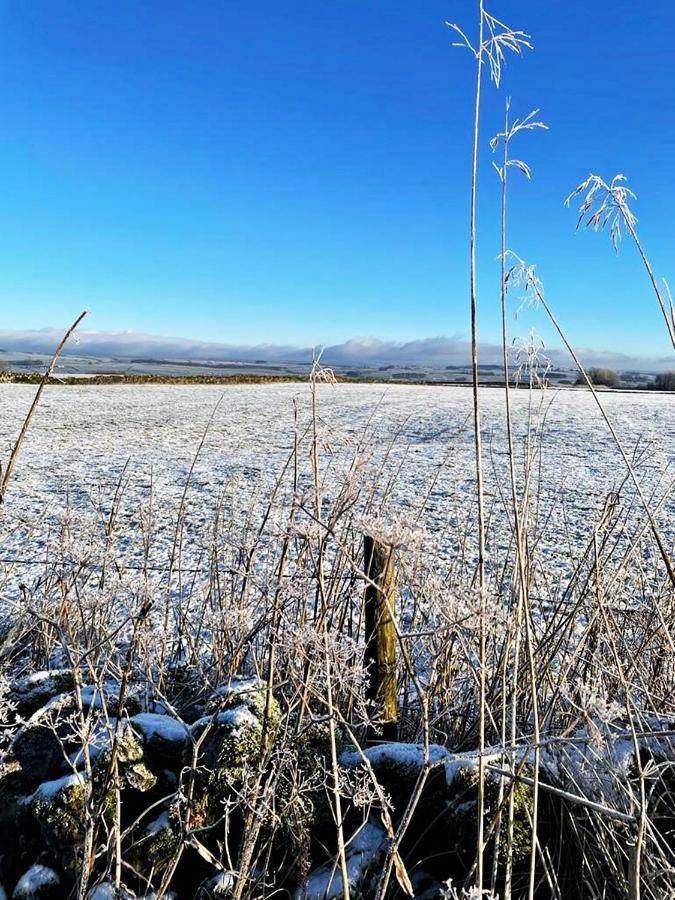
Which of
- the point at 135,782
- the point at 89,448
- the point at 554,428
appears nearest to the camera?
the point at 135,782

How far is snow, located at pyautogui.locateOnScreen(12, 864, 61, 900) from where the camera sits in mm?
1721

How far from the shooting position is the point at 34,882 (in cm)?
174

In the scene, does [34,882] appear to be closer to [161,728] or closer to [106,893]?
[106,893]

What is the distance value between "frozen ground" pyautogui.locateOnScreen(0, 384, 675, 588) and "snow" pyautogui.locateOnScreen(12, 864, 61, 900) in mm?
1062

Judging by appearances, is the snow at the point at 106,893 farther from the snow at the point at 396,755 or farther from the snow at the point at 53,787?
the snow at the point at 396,755

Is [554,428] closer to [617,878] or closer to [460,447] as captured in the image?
[460,447]

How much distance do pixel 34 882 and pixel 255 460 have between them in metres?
7.07

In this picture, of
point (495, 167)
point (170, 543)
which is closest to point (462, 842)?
point (495, 167)

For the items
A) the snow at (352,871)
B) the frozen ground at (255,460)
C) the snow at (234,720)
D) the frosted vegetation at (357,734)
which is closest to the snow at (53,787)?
the frosted vegetation at (357,734)

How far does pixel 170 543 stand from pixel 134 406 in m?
13.4

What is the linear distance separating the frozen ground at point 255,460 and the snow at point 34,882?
1.06 meters

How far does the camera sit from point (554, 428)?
41.5 ft

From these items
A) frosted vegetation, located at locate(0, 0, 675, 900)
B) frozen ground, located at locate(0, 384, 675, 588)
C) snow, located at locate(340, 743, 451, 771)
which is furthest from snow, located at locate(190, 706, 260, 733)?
frozen ground, located at locate(0, 384, 675, 588)

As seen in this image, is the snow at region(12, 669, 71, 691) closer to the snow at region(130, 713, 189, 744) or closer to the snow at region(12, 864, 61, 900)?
the snow at region(130, 713, 189, 744)
